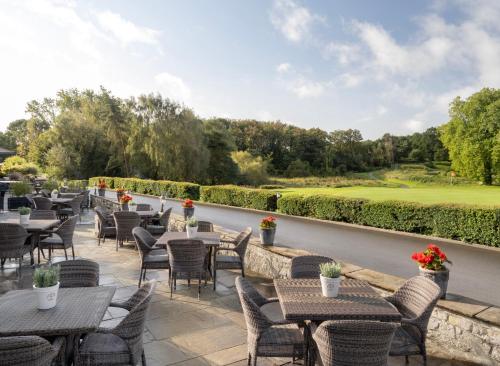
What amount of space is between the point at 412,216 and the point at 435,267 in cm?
724

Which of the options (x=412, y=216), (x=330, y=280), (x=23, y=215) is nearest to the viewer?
(x=330, y=280)

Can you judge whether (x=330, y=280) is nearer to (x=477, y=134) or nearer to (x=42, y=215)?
(x=42, y=215)

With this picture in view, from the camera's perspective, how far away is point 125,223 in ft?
25.0

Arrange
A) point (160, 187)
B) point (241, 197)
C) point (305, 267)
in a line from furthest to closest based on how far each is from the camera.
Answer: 1. point (160, 187)
2. point (241, 197)
3. point (305, 267)

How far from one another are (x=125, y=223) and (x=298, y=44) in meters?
11.4

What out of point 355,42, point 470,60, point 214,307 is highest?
point 470,60

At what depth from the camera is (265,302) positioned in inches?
138

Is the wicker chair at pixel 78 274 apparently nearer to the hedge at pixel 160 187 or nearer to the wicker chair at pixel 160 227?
the wicker chair at pixel 160 227

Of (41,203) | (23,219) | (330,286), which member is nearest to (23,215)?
(23,219)

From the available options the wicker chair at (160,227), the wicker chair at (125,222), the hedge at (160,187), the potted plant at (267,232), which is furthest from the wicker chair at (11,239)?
the hedge at (160,187)

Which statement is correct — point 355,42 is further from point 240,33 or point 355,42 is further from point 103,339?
point 103,339

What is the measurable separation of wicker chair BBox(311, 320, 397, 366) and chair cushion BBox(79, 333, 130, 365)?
1.49 m

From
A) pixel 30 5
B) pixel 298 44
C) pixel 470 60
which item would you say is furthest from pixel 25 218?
pixel 470 60

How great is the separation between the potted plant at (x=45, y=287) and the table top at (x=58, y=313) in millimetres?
52
